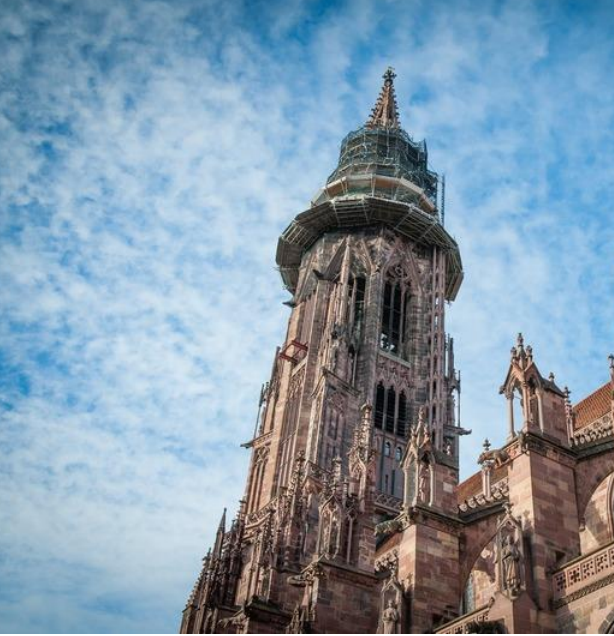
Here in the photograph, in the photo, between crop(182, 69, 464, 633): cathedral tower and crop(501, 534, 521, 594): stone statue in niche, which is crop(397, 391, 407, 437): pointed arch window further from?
crop(501, 534, 521, 594): stone statue in niche

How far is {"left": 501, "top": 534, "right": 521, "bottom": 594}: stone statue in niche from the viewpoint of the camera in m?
14.7

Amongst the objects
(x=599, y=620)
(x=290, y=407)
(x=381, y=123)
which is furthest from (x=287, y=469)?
(x=381, y=123)

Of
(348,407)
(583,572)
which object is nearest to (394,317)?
(348,407)

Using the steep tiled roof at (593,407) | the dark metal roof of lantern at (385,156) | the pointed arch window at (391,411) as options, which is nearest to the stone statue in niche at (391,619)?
the steep tiled roof at (593,407)

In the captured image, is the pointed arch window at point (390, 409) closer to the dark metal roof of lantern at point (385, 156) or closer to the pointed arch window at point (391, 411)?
the pointed arch window at point (391, 411)

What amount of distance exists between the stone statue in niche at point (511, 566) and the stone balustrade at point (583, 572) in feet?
2.43

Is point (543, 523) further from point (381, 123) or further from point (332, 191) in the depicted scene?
point (381, 123)

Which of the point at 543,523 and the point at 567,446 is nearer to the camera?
the point at 543,523

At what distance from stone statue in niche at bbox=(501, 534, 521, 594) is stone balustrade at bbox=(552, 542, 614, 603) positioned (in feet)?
2.43

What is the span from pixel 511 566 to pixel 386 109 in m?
48.0

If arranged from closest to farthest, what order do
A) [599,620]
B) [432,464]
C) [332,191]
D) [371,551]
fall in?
[599,620]
[432,464]
[371,551]
[332,191]

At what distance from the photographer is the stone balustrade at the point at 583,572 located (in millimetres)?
14266

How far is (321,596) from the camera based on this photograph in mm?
21703

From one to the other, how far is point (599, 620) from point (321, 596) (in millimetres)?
9317
